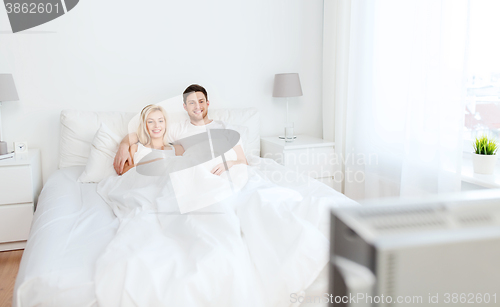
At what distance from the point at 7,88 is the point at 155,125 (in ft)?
3.44

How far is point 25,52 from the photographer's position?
281 cm

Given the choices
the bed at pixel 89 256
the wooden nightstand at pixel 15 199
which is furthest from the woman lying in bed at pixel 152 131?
the wooden nightstand at pixel 15 199

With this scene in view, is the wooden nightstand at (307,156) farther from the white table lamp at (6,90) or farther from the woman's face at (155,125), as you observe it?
the white table lamp at (6,90)

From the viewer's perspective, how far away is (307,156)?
3.09 m

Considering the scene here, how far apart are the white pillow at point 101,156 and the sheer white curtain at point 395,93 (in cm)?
180

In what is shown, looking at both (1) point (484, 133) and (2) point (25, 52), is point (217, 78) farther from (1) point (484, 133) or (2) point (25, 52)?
(1) point (484, 133)

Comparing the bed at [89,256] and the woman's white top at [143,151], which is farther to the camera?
the woman's white top at [143,151]

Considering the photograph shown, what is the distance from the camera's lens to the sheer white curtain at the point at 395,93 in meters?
2.15

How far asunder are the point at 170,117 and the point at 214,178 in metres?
1.26

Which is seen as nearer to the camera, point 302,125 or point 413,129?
point 413,129

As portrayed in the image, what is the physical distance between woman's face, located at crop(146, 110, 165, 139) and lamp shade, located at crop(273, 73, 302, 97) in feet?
3.61

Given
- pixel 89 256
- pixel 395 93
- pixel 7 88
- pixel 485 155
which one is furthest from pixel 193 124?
pixel 485 155

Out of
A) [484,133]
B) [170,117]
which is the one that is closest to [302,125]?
[170,117]

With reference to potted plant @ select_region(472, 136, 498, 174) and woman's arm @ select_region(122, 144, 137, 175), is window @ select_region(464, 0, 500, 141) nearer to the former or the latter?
potted plant @ select_region(472, 136, 498, 174)
